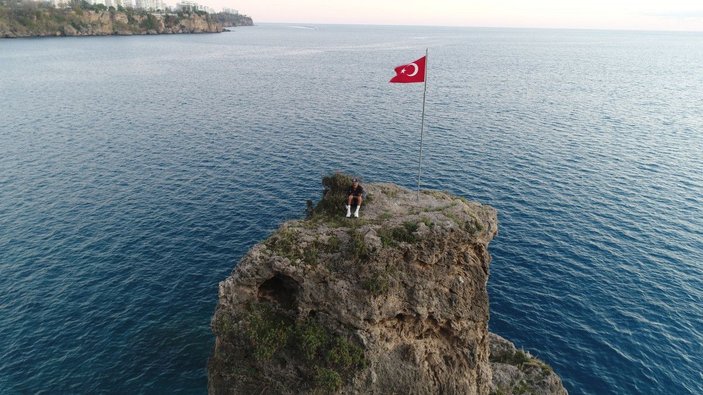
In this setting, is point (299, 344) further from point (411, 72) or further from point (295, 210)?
point (295, 210)

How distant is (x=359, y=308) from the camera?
2881 centimetres

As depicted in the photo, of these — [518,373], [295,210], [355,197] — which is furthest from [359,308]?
[295,210]

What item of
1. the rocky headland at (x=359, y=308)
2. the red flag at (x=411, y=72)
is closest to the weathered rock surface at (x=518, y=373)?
the rocky headland at (x=359, y=308)

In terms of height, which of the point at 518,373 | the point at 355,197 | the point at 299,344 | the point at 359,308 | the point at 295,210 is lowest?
the point at 518,373

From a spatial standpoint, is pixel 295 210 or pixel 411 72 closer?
pixel 411 72

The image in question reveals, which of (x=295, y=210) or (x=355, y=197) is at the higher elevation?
(x=355, y=197)

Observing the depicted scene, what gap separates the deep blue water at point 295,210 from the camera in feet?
134

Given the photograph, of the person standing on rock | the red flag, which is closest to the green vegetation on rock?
the person standing on rock

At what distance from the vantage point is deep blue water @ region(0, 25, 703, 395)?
40875 millimetres

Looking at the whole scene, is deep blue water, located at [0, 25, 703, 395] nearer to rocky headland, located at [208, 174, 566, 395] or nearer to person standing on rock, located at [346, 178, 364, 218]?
rocky headland, located at [208, 174, 566, 395]

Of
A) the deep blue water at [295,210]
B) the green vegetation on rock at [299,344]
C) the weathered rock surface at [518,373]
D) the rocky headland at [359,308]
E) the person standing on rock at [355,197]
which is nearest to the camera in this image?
the green vegetation on rock at [299,344]

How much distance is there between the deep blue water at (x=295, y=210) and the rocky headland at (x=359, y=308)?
11876 millimetres

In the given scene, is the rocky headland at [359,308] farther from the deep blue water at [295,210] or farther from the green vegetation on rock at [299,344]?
the deep blue water at [295,210]

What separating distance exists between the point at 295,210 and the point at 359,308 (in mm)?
36063
